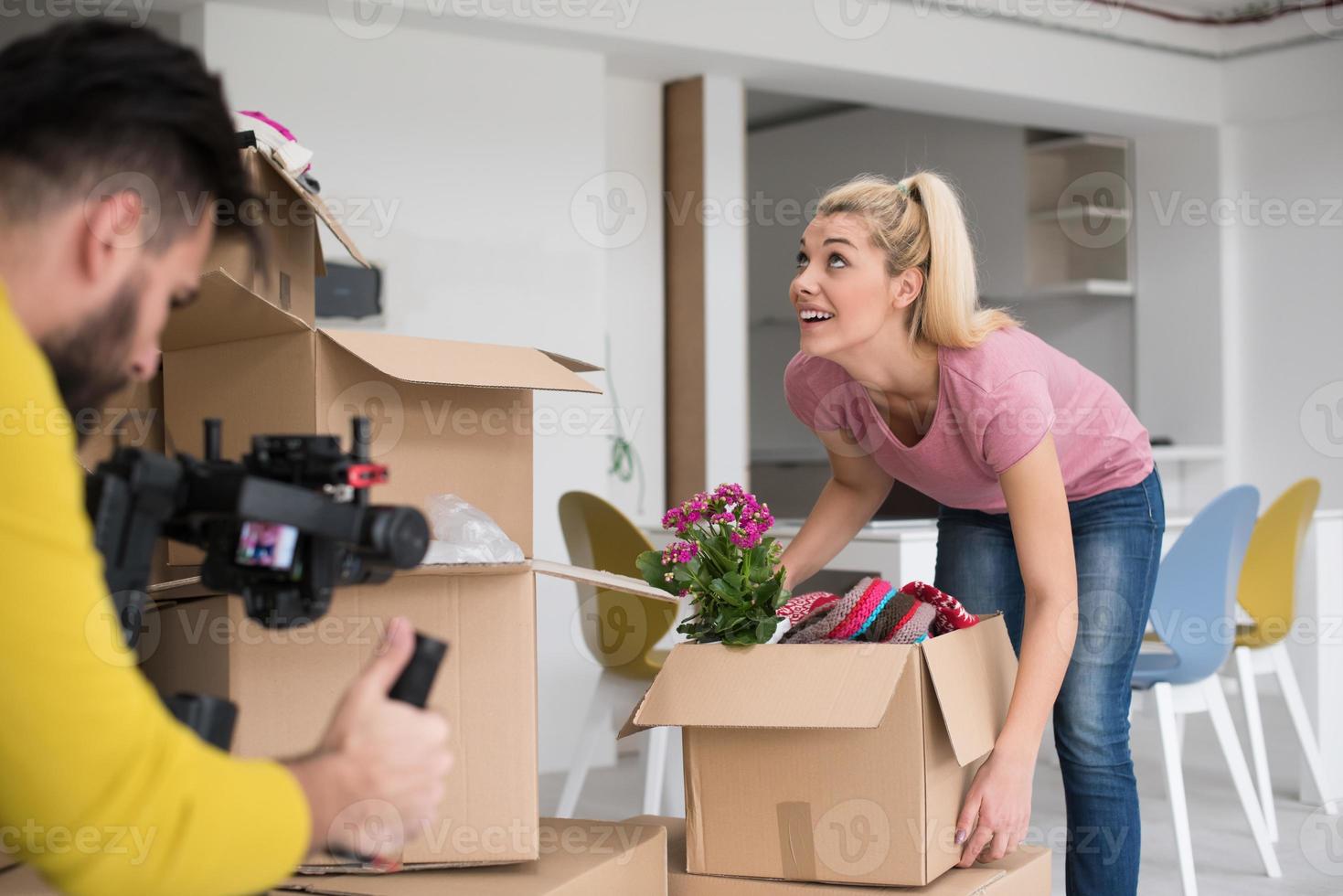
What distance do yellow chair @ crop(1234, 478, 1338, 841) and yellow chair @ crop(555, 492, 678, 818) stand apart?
1377 mm

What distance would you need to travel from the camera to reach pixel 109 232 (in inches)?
29.5

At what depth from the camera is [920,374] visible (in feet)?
5.68

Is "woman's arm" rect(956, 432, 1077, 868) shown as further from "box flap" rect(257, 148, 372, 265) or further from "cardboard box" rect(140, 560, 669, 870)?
"box flap" rect(257, 148, 372, 265)

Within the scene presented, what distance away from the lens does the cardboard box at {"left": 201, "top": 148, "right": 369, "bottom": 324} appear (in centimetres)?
143

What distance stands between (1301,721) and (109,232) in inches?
126

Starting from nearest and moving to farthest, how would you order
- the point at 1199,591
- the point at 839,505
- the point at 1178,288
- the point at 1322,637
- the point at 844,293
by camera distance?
the point at 844,293, the point at 839,505, the point at 1199,591, the point at 1322,637, the point at 1178,288

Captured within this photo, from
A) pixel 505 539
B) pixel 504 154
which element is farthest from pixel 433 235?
pixel 505 539

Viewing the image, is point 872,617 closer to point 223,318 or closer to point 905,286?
point 905,286

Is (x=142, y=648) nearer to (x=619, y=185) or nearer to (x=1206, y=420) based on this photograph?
(x=619, y=185)

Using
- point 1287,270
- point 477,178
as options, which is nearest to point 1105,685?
point 477,178

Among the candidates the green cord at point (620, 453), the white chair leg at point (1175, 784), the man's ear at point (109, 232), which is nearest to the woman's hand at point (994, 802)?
the man's ear at point (109, 232)

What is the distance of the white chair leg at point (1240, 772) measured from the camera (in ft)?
9.30

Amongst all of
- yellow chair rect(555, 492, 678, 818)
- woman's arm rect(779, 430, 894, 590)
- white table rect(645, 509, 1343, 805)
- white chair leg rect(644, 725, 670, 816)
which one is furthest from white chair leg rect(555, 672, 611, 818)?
woman's arm rect(779, 430, 894, 590)

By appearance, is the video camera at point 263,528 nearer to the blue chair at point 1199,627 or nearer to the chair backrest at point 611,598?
the chair backrest at point 611,598
